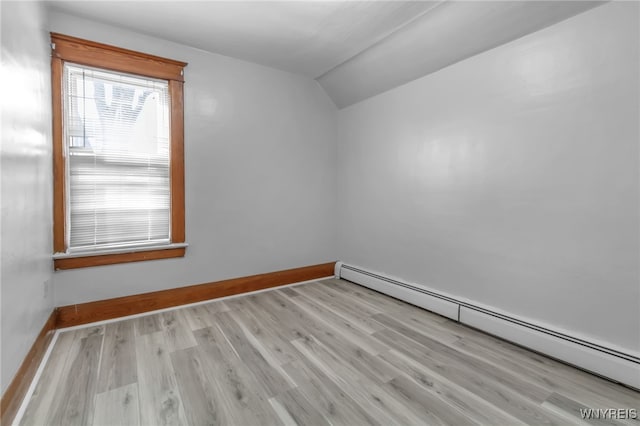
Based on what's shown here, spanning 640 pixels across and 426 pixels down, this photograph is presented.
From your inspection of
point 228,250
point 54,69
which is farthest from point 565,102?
point 54,69

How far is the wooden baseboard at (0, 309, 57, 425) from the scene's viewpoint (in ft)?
Answer: 4.40

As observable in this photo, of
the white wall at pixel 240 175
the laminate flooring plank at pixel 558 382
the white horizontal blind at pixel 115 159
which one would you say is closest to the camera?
the laminate flooring plank at pixel 558 382

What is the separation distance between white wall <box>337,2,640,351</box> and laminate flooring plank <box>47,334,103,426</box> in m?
2.63

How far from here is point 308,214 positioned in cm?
373

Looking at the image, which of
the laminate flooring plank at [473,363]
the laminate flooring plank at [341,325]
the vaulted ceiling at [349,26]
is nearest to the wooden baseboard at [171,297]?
the laminate flooring plank at [341,325]

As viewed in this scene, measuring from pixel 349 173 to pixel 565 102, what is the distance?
7.31ft

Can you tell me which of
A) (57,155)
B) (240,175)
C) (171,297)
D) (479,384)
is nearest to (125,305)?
(171,297)

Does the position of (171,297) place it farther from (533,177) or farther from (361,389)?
(533,177)

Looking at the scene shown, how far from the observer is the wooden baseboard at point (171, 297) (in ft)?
7.92

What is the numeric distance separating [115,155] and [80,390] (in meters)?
1.78

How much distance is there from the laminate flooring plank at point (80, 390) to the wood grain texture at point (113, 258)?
0.63 metres

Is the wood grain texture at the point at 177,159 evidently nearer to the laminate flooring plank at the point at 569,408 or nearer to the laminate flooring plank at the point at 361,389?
the laminate flooring plank at the point at 361,389

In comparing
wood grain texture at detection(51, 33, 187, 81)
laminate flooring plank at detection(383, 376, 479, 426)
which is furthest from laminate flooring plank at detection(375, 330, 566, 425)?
wood grain texture at detection(51, 33, 187, 81)

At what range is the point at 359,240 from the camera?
12.1ft
